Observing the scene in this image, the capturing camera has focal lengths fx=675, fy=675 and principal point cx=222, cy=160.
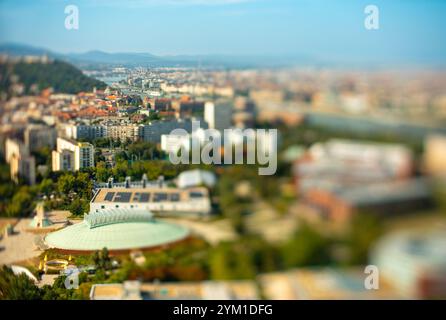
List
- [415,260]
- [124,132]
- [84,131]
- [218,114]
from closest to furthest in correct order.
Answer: [415,260] < [218,114] < [124,132] < [84,131]

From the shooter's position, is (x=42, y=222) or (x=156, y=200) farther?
(x=42, y=222)

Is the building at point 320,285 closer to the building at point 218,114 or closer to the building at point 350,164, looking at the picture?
the building at point 350,164

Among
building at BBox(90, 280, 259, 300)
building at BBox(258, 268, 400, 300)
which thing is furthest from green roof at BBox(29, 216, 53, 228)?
building at BBox(258, 268, 400, 300)

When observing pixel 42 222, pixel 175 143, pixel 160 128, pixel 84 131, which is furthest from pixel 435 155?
pixel 42 222

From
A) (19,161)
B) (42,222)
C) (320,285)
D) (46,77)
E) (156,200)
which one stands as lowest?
(320,285)

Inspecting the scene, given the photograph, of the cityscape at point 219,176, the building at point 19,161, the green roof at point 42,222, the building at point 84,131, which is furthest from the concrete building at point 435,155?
the building at point 19,161

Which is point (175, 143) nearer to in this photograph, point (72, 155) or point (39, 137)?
point (72, 155)

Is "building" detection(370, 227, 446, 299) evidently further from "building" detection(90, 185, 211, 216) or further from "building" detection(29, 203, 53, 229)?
"building" detection(29, 203, 53, 229)
